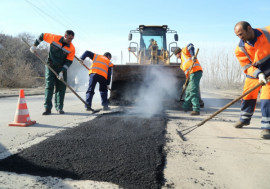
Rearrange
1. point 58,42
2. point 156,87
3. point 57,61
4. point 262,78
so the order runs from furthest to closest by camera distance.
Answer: point 156,87 → point 57,61 → point 58,42 → point 262,78

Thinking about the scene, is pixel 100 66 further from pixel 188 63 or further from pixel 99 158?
pixel 99 158

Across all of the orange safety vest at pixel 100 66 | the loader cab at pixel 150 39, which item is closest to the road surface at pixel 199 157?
the orange safety vest at pixel 100 66

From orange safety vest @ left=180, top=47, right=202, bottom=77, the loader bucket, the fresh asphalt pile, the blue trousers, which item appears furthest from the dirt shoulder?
the loader bucket

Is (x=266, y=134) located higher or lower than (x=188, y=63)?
lower

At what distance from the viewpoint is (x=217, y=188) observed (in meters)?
1.70

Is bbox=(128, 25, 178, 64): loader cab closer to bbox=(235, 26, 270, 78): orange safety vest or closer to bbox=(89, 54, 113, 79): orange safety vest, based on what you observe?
bbox=(89, 54, 113, 79): orange safety vest

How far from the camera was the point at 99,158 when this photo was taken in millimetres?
2184

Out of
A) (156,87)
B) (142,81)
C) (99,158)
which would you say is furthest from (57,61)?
(99,158)

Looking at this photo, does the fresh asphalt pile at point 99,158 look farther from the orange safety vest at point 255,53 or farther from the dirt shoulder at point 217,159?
the orange safety vest at point 255,53

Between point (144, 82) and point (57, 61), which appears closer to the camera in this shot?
point (57, 61)

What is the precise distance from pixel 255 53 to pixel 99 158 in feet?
9.20

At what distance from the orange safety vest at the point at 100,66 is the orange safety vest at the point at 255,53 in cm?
335

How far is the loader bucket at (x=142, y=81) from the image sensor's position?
253 inches

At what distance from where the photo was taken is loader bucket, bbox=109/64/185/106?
6430 mm
